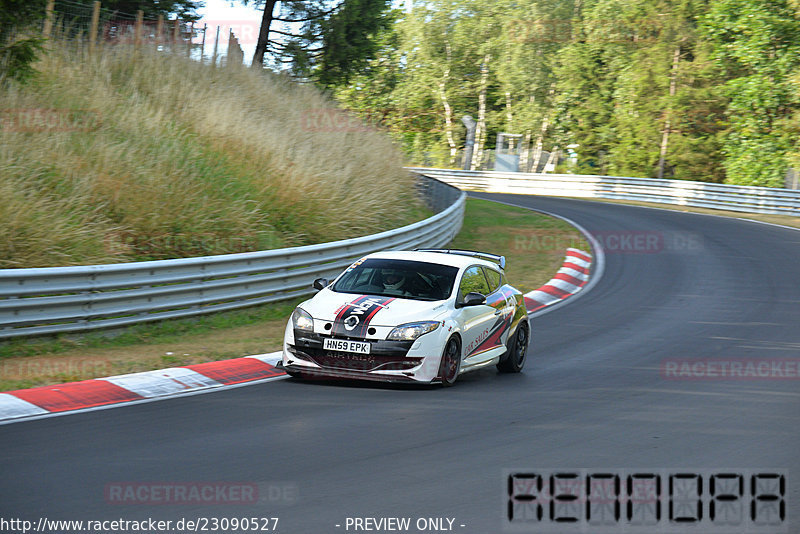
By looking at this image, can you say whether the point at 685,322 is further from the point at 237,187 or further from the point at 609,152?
the point at 609,152

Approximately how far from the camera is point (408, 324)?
9750 millimetres

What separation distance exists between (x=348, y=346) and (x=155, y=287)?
3940 mm

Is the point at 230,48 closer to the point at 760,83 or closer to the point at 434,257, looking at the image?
the point at 434,257

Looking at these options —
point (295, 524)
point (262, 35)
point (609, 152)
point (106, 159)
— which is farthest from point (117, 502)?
point (609, 152)

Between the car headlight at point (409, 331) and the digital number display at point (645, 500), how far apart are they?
3.05 metres

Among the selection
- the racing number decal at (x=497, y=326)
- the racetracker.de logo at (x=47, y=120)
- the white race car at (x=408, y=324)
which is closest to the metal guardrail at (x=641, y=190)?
the racetracker.de logo at (x=47, y=120)

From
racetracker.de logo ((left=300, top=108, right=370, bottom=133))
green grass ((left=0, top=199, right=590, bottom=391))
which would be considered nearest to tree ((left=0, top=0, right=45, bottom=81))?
green grass ((left=0, top=199, right=590, bottom=391))

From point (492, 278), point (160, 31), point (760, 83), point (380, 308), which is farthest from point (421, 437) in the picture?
point (760, 83)

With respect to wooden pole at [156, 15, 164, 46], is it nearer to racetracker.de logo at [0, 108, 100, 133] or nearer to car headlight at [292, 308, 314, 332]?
racetracker.de logo at [0, 108, 100, 133]

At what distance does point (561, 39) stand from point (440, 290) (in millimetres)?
55406

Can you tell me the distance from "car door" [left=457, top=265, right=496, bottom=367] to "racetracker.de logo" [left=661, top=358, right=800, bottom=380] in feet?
7.28

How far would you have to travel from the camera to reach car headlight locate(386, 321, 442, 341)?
9648mm

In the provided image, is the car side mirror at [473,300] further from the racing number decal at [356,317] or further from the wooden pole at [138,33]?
the wooden pole at [138,33]

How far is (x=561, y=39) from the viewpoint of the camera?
6288 centimetres
